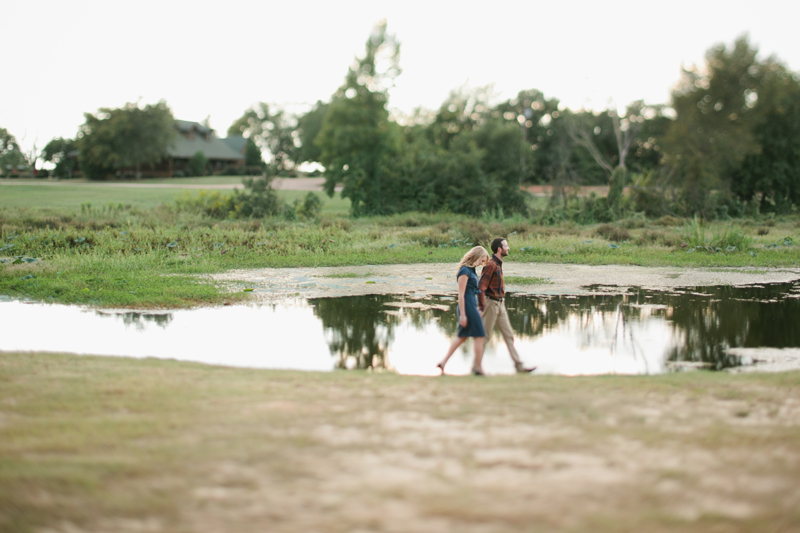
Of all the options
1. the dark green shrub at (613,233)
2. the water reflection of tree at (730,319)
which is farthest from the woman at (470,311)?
the dark green shrub at (613,233)

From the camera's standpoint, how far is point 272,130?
10212 cm

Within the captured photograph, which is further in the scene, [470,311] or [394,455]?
[470,311]

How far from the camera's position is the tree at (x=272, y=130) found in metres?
100

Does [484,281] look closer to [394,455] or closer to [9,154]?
[394,455]

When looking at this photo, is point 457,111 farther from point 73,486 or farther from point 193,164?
point 73,486

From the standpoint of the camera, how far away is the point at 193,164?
7088cm

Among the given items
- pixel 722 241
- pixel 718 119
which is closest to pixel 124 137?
pixel 718 119

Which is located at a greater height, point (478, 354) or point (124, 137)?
point (124, 137)

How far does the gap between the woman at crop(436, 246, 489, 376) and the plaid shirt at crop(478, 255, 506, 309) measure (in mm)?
215

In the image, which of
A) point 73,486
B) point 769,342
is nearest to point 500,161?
point 769,342

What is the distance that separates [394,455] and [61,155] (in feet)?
265

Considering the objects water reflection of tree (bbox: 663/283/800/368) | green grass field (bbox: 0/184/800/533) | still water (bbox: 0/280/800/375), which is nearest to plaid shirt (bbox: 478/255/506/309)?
still water (bbox: 0/280/800/375)

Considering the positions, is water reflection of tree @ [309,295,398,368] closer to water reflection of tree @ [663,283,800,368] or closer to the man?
the man

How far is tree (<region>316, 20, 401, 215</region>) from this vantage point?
38.2 meters
